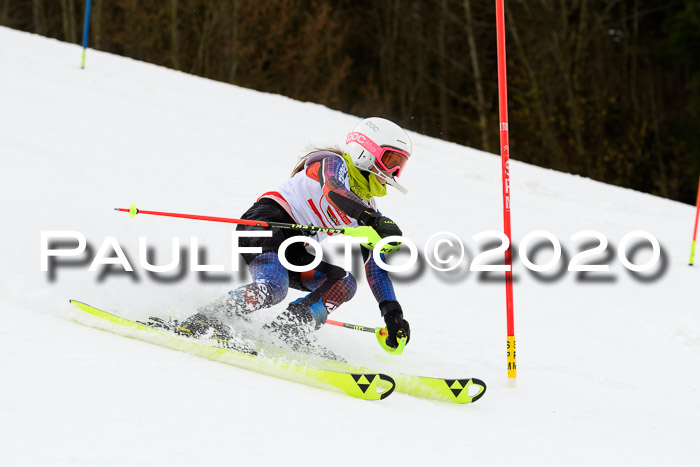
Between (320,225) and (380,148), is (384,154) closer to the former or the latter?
(380,148)

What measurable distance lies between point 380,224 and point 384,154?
50 cm

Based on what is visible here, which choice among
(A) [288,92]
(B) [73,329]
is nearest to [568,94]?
(A) [288,92]

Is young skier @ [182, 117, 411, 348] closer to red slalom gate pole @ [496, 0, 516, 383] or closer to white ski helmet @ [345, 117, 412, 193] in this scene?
white ski helmet @ [345, 117, 412, 193]

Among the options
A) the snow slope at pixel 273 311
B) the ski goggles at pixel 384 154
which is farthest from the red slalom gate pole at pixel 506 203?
the ski goggles at pixel 384 154

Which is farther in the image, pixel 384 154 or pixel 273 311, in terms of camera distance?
pixel 273 311

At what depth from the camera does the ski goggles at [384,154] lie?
11.7 ft

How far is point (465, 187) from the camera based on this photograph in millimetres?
8195

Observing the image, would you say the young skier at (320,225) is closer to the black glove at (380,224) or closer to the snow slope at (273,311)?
the black glove at (380,224)

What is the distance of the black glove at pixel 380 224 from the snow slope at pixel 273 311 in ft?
2.24

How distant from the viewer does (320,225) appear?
3.76 meters

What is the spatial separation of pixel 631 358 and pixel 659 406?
2.61 feet

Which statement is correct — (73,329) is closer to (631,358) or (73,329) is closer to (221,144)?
(631,358)

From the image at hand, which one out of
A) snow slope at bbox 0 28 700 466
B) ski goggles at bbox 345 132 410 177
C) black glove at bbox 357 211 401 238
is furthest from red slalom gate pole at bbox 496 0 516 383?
black glove at bbox 357 211 401 238

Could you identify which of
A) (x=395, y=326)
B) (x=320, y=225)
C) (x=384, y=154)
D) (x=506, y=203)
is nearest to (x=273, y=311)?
(x=320, y=225)
